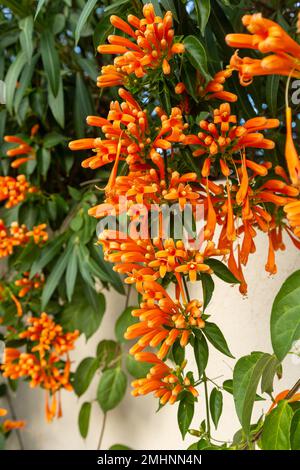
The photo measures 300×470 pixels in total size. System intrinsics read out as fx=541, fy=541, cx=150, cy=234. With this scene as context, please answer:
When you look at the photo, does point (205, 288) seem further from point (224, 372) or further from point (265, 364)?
point (224, 372)

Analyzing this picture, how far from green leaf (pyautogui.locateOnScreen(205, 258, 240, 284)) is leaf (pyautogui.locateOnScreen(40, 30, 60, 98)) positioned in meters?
0.41

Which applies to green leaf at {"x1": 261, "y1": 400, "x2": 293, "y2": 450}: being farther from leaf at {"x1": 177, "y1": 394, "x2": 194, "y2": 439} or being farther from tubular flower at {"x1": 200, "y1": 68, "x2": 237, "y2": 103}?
tubular flower at {"x1": 200, "y1": 68, "x2": 237, "y2": 103}

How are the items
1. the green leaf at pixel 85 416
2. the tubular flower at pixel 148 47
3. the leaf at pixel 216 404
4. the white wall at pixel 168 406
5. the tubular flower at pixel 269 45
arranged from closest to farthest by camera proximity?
the tubular flower at pixel 269 45 < the tubular flower at pixel 148 47 < the leaf at pixel 216 404 < the white wall at pixel 168 406 < the green leaf at pixel 85 416

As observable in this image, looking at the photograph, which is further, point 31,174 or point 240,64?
point 31,174

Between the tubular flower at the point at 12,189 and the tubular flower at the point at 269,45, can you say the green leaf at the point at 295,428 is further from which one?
the tubular flower at the point at 12,189

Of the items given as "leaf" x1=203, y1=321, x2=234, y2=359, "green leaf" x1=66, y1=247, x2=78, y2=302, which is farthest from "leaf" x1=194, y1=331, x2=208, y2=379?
"green leaf" x1=66, y1=247, x2=78, y2=302

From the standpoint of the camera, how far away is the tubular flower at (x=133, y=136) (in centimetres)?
51

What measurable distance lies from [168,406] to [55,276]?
0.31 m

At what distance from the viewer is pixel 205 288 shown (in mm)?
548

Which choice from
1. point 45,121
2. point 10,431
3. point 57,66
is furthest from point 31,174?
point 10,431

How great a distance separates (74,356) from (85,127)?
0.49 meters

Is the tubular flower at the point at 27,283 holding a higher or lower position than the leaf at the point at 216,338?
lower

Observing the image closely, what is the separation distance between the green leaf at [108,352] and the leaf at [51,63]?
1.56 ft

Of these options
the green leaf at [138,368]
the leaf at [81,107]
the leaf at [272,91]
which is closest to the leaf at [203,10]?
the leaf at [272,91]
